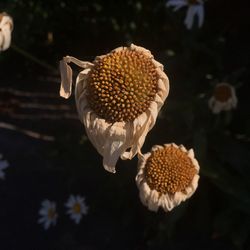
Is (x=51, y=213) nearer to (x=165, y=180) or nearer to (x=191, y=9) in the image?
(x=191, y=9)

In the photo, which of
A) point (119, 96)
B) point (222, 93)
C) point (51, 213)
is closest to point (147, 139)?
point (222, 93)

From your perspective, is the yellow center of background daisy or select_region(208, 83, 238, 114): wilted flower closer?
select_region(208, 83, 238, 114): wilted flower

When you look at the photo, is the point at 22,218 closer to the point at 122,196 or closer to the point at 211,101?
the point at 122,196

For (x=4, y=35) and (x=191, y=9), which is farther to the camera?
(x=191, y=9)

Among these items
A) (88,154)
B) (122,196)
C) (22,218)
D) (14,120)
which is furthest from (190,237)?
(14,120)

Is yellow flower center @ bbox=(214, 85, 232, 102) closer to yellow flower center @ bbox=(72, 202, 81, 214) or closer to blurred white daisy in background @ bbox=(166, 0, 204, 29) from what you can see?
blurred white daisy in background @ bbox=(166, 0, 204, 29)

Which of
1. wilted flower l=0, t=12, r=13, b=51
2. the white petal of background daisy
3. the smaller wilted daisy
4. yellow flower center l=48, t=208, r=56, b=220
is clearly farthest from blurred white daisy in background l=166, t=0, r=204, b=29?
yellow flower center l=48, t=208, r=56, b=220

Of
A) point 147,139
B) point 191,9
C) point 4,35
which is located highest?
point 191,9

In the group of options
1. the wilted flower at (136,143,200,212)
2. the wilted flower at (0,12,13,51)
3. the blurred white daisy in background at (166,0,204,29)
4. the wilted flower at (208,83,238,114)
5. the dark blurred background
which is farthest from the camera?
the blurred white daisy in background at (166,0,204,29)
